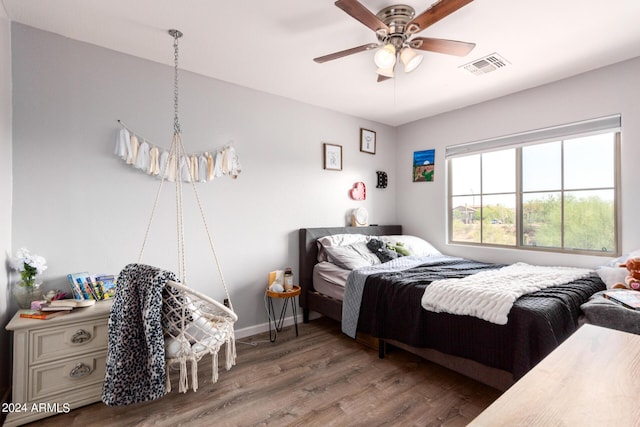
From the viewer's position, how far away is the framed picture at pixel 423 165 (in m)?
4.20

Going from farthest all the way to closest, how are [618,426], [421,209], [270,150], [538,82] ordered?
1. [421,209]
2. [270,150]
3. [538,82]
4. [618,426]

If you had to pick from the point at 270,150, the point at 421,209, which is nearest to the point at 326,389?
the point at 270,150

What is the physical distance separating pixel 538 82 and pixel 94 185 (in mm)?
4156

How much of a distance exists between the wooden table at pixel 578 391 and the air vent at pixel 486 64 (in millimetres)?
2460

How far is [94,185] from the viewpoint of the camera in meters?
2.40

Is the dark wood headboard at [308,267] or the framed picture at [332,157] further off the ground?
the framed picture at [332,157]

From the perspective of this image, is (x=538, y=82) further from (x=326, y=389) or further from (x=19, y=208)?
(x=19, y=208)

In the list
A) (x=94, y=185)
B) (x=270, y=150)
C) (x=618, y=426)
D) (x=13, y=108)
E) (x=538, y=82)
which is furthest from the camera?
(x=270, y=150)

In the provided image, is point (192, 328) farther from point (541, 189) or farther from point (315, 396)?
point (541, 189)

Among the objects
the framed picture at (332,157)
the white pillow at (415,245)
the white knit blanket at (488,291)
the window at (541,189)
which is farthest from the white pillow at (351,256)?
the window at (541,189)

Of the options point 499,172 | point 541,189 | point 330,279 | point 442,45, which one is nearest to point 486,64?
point 442,45

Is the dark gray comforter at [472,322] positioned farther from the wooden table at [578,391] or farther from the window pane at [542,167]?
the window pane at [542,167]

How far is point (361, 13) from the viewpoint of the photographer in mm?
1746

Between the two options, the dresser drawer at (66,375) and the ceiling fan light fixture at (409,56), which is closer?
the dresser drawer at (66,375)
